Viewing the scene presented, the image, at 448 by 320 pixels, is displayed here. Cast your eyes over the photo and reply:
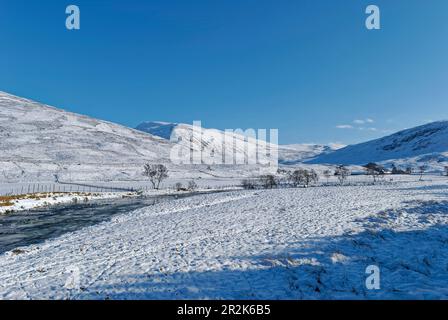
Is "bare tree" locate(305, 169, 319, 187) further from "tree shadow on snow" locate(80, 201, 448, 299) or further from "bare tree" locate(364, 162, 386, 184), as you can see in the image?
"tree shadow on snow" locate(80, 201, 448, 299)

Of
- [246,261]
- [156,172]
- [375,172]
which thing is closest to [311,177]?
[156,172]

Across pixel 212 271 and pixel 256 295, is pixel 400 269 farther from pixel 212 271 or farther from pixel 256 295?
pixel 212 271

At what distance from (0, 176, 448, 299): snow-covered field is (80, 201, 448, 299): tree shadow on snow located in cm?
4

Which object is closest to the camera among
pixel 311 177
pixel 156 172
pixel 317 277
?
pixel 317 277

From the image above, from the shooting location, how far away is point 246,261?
44.9 ft

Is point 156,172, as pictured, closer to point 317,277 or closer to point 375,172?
point 317,277

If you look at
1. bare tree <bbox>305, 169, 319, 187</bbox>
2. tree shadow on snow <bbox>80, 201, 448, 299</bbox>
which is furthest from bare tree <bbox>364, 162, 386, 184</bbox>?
tree shadow on snow <bbox>80, 201, 448, 299</bbox>

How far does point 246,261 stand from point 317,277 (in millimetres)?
3312

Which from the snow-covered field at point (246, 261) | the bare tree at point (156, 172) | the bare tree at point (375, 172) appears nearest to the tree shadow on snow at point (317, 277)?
the snow-covered field at point (246, 261)

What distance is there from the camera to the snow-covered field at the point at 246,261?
1103 centimetres

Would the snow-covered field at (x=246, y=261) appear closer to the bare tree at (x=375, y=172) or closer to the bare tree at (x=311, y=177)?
the bare tree at (x=311, y=177)

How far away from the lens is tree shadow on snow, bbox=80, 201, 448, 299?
10617 mm
